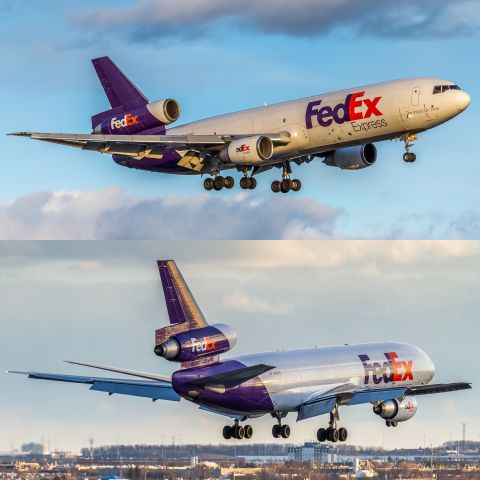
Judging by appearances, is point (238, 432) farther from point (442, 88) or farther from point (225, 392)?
point (442, 88)

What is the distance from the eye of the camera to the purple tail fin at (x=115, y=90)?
7575 centimetres

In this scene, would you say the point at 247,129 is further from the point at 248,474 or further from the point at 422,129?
the point at 248,474

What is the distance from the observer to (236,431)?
70938mm

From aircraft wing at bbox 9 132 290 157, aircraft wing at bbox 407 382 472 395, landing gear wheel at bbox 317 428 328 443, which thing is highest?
aircraft wing at bbox 9 132 290 157

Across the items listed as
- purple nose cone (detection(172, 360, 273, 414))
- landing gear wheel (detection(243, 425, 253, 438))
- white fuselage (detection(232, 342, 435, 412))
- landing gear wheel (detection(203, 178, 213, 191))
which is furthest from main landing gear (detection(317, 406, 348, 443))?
landing gear wheel (detection(203, 178, 213, 191))

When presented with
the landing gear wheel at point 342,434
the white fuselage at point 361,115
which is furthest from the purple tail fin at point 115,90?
the landing gear wheel at point 342,434

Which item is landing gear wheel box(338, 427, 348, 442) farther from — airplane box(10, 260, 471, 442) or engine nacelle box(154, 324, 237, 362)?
engine nacelle box(154, 324, 237, 362)

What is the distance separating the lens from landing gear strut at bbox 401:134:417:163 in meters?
65.6

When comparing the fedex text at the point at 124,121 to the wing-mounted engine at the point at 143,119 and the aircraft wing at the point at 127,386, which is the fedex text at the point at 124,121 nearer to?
the wing-mounted engine at the point at 143,119

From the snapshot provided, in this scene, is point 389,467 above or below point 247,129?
below

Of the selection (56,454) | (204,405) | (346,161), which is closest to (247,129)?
(346,161)

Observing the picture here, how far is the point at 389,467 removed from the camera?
7612 cm

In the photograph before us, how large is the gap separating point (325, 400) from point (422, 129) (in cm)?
966

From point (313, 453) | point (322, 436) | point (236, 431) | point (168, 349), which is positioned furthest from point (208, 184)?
point (313, 453)
